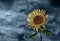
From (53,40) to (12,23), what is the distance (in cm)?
38

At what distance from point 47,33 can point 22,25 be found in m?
0.25

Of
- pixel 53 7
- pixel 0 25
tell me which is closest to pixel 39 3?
pixel 53 7

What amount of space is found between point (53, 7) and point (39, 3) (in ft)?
0.41

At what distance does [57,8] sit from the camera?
1.92 metres

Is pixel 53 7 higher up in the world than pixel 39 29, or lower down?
higher up

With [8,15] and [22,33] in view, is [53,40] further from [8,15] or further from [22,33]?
[8,15]

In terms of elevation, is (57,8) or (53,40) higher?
(57,8)

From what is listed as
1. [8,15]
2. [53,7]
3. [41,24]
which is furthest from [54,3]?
[8,15]

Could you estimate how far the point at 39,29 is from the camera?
178 cm

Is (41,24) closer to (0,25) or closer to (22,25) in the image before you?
(22,25)

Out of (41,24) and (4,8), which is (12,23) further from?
(41,24)

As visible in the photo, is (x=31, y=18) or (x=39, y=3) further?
(x=39, y=3)

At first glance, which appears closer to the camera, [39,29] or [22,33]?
[39,29]

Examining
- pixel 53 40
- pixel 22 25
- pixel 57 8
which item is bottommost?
pixel 53 40
